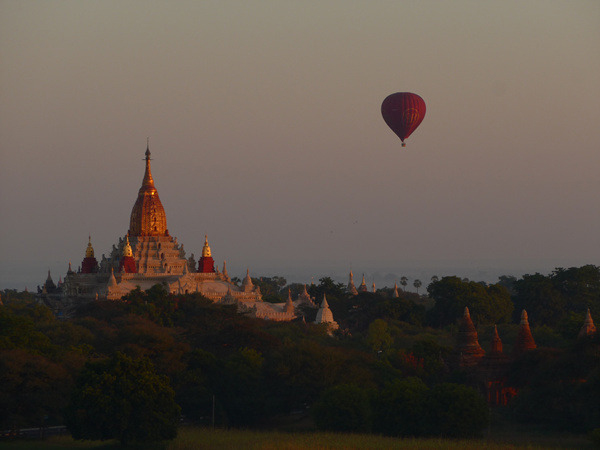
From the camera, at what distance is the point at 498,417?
73750 millimetres

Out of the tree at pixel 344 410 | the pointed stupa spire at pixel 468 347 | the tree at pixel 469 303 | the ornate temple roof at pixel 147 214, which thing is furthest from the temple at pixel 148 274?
the tree at pixel 344 410

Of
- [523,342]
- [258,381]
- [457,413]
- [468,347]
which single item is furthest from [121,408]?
[523,342]

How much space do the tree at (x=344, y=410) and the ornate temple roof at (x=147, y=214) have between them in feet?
253

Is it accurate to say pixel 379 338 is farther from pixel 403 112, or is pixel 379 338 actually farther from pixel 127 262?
pixel 127 262

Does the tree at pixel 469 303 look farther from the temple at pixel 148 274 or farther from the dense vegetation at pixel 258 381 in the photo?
the dense vegetation at pixel 258 381

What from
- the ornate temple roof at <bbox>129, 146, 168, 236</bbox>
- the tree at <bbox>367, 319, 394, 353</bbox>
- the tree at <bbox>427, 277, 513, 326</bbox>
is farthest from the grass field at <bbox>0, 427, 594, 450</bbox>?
the ornate temple roof at <bbox>129, 146, 168, 236</bbox>

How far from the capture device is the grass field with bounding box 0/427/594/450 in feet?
207

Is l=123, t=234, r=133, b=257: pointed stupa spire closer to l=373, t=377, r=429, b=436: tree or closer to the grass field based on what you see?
the grass field

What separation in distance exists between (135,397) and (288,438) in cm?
812

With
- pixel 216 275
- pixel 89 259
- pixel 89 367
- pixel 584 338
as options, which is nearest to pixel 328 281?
pixel 216 275

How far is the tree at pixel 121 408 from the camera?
63.4m

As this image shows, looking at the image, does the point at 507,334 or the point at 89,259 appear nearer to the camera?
the point at 507,334

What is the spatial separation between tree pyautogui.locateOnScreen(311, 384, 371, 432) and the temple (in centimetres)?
5845

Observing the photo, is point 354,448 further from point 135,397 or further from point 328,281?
point 328,281
